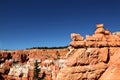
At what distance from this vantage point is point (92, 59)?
988 inches

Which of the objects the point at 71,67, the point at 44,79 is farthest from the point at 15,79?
the point at 71,67

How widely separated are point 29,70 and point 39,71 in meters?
4.72

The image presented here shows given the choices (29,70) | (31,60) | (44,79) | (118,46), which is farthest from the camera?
(31,60)

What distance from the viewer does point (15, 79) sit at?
94.6 meters

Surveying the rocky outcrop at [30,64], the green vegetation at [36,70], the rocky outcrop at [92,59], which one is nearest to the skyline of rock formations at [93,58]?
the rocky outcrop at [92,59]

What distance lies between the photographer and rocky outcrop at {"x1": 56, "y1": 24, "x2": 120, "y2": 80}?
2430 cm

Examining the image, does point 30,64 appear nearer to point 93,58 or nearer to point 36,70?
point 36,70

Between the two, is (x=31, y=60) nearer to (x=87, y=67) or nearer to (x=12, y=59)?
(x=12, y=59)

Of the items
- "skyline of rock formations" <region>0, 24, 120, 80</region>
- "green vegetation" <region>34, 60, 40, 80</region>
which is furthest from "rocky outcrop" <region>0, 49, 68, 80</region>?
"skyline of rock formations" <region>0, 24, 120, 80</region>

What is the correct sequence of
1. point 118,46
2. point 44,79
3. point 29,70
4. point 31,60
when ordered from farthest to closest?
point 31,60 < point 29,70 < point 44,79 < point 118,46

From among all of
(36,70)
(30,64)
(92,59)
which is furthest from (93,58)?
(30,64)

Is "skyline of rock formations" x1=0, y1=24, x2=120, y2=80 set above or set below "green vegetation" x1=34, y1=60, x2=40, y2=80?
above

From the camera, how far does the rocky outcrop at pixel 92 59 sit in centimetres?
2430

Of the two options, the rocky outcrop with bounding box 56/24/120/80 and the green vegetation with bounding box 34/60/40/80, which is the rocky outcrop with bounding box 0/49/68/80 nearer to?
the green vegetation with bounding box 34/60/40/80
